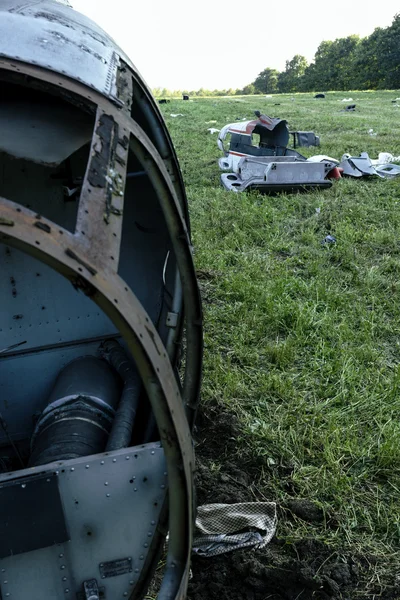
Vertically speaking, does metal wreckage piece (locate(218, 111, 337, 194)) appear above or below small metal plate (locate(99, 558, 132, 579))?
above

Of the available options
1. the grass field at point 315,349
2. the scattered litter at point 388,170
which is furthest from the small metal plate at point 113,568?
the scattered litter at point 388,170

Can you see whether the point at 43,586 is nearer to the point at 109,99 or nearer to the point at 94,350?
the point at 94,350

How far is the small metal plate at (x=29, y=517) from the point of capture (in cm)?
224

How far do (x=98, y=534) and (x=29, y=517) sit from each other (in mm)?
319

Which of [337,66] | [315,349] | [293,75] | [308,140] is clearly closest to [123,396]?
[315,349]

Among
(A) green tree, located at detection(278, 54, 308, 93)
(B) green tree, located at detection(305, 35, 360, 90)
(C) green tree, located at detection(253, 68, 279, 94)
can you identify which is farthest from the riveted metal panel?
(C) green tree, located at detection(253, 68, 279, 94)

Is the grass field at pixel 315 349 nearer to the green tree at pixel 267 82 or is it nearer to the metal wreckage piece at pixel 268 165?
the metal wreckage piece at pixel 268 165

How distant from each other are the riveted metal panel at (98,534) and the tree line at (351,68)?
1770 inches

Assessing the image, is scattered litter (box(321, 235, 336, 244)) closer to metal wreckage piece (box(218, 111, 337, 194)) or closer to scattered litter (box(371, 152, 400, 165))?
metal wreckage piece (box(218, 111, 337, 194))

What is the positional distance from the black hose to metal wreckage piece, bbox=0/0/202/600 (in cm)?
1

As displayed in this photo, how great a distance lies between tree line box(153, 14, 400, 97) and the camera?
48750mm

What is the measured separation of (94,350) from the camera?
392cm

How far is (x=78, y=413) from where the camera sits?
3086mm

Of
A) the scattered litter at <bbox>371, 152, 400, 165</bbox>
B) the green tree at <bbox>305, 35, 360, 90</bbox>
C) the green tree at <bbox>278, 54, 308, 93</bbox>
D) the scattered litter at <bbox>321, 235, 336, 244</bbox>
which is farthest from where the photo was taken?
the green tree at <bbox>278, 54, 308, 93</bbox>
